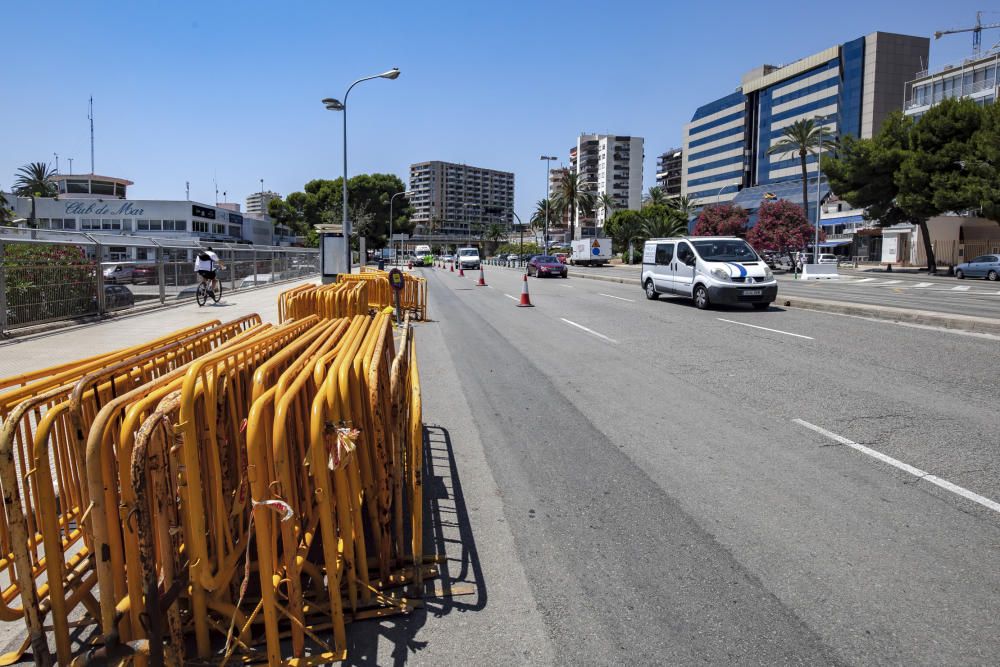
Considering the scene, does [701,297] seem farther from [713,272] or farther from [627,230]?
[627,230]

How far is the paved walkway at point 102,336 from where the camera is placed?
33.8 feet

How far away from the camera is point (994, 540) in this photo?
4152 millimetres

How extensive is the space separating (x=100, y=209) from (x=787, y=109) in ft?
320

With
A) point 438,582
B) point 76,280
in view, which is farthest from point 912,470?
point 76,280

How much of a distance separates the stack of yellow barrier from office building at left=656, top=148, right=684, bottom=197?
168 metres

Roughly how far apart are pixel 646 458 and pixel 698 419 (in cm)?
152

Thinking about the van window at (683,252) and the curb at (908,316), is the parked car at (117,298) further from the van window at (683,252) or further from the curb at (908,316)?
the curb at (908,316)

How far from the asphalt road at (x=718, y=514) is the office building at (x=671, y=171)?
162787mm

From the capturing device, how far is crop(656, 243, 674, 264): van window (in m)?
21.2

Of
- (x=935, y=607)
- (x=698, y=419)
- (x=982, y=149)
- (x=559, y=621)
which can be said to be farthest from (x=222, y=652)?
(x=982, y=149)

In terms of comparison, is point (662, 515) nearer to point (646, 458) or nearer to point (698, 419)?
point (646, 458)

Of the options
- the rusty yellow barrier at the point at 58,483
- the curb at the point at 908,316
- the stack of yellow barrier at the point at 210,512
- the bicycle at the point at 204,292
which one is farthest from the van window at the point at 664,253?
the stack of yellow barrier at the point at 210,512

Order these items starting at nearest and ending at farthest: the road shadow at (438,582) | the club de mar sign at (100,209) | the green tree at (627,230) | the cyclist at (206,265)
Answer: the road shadow at (438,582)
the cyclist at (206,265)
the club de mar sign at (100,209)
the green tree at (627,230)

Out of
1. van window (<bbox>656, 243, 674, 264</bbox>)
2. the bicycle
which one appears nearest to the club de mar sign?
the bicycle
